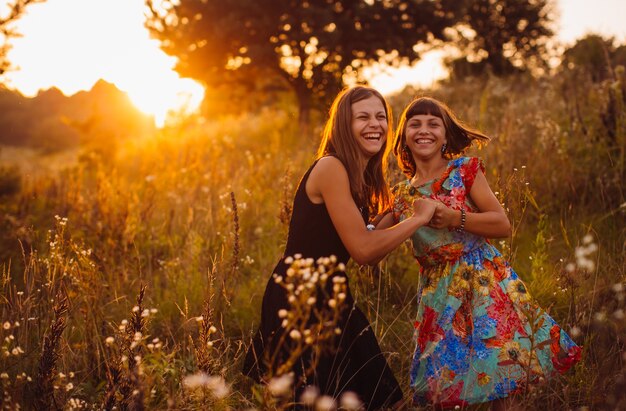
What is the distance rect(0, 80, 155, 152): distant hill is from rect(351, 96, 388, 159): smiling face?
29.7ft

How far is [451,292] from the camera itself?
258 centimetres

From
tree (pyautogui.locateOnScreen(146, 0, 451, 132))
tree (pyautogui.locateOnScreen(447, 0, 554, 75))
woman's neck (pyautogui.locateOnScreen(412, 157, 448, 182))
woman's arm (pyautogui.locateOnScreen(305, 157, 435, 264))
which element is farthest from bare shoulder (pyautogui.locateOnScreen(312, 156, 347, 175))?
tree (pyautogui.locateOnScreen(447, 0, 554, 75))

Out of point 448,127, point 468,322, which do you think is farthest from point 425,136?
point 468,322

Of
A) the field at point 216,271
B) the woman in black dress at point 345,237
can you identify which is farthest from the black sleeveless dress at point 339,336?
the field at point 216,271

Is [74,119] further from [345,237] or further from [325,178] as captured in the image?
[345,237]

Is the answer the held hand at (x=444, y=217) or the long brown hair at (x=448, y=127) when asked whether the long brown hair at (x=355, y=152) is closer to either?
the long brown hair at (x=448, y=127)

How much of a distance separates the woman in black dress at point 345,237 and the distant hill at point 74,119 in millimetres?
9029

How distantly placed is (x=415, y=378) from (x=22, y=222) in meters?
3.92

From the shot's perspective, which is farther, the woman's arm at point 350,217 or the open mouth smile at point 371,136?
the open mouth smile at point 371,136

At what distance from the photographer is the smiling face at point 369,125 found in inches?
102

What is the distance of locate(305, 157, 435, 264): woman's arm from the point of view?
85.9 inches

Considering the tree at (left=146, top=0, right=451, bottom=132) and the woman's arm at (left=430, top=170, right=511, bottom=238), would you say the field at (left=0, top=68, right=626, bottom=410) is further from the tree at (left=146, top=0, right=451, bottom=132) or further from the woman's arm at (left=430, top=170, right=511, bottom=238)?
the tree at (left=146, top=0, right=451, bottom=132)

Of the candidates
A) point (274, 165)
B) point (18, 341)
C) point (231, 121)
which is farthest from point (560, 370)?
point (231, 121)

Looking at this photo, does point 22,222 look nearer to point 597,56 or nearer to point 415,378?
point 415,378
